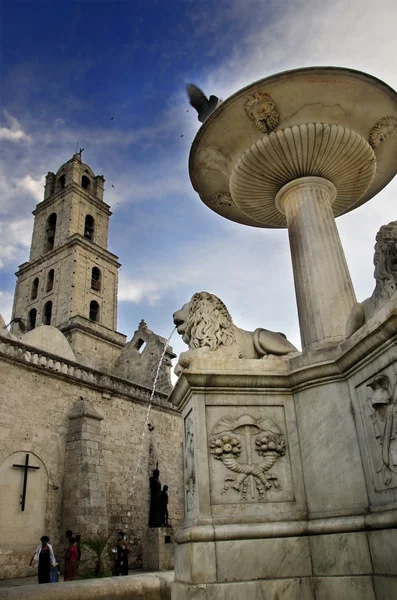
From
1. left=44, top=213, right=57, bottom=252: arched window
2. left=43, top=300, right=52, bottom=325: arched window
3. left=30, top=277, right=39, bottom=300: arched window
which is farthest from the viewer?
left=44, top=213, right=57, bottom=252: arched window

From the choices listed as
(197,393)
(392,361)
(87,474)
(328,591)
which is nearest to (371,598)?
(328,591)

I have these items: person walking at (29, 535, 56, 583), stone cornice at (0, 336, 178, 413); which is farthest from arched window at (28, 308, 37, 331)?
person walking at (29, 535, 56, 583)

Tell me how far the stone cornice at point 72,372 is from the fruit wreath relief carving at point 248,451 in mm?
12692

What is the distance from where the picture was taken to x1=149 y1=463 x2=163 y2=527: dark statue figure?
1705cm

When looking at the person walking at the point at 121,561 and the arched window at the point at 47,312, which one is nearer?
the person walking at the point at 121,561

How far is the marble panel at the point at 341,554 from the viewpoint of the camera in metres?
2.72

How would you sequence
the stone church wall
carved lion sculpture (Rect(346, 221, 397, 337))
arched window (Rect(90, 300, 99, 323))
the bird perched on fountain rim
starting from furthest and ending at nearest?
arched window (Rect(90, 300, 99, 323))
the stone church wall
the bird perched on fountain rim
carved lion sculpture (Rect(346, 221, 397, 337))

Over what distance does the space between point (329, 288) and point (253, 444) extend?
152 centimetres

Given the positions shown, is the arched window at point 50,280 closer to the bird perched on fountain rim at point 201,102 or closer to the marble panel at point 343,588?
the bird perched on fountain rim at point 201,102

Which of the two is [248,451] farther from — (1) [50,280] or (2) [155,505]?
(1) [50,280]

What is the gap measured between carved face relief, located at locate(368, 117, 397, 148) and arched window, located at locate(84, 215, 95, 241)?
30.3 meters

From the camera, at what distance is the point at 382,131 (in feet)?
15.3

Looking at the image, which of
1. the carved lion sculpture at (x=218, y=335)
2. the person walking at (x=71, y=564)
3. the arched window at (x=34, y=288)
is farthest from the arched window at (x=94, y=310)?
the carved lion sculpture at (x=218, y=335)

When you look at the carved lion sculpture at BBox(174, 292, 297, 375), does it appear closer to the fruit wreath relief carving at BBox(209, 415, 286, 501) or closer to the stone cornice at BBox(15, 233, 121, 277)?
the fruit wreath relief carving at BBox(209, 415, 286, 501)
